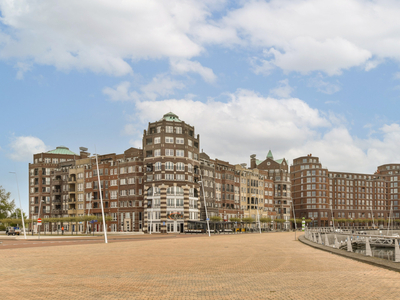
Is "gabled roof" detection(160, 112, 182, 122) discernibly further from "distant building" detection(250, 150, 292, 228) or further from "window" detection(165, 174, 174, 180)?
"distant building" detection(250, 150, 292, 228)

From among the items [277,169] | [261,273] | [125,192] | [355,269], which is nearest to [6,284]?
[261,273]

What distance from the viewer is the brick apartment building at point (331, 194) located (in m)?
171

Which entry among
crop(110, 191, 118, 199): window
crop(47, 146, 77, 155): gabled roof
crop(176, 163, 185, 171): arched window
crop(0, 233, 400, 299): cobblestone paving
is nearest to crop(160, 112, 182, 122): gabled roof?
crop(176, 163, 185, 171): arched window

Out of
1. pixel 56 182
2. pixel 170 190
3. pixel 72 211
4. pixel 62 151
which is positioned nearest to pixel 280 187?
pixel 170 190

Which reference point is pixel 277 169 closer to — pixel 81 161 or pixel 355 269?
pixel 81 161

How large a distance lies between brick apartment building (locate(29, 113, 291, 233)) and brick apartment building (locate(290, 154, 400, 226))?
37.4 m

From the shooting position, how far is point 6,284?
43.2 ft

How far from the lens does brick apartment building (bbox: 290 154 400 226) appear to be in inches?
6732

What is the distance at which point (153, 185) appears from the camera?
98875 millimetres

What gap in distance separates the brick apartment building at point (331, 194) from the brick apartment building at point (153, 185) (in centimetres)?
3745

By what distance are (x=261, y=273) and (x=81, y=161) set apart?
10960cm

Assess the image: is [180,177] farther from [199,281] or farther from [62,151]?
[199,281]

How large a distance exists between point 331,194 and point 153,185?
111 meters

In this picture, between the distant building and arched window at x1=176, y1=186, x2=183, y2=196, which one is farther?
the distant building
